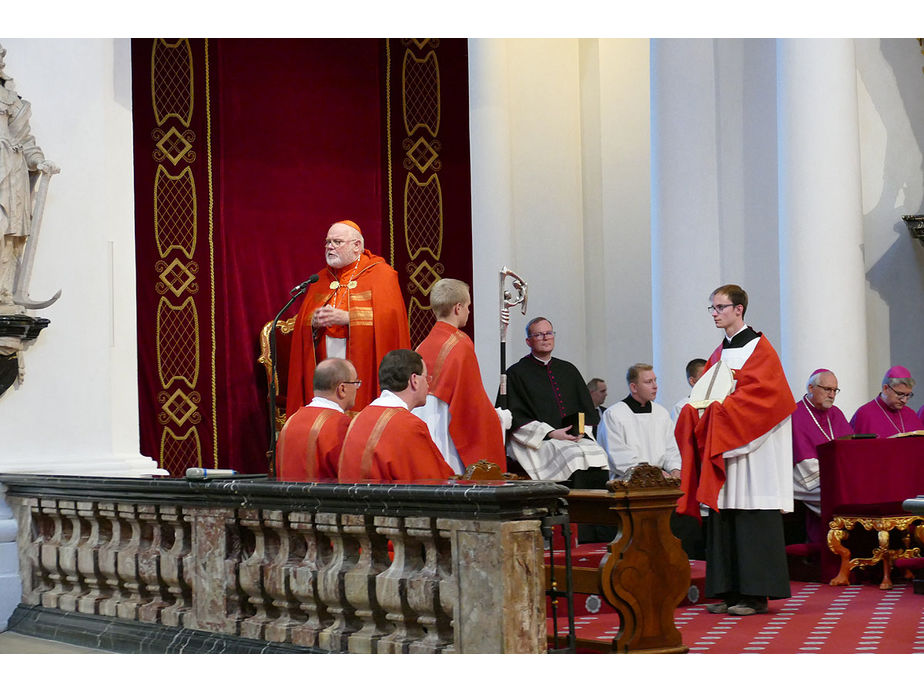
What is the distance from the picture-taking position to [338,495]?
524 cm

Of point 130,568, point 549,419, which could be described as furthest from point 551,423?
point 130,568

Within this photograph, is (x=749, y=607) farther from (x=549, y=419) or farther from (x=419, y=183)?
(x=419, y=183)

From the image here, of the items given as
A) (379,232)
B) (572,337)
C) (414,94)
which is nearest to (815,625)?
(379,232)

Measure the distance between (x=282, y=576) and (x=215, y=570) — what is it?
1.52ft

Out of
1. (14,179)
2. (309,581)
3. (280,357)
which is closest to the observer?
(309,581)

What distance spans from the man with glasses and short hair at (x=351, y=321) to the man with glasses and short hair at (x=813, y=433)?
2.85 m

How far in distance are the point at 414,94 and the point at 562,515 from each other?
20.7 feet

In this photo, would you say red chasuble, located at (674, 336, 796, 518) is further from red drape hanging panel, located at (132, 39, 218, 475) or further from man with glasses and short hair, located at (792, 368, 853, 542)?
red drape hanging panel, located at (132, 39, 218, 475)

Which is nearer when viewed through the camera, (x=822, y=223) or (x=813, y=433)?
(x=813, y=433)

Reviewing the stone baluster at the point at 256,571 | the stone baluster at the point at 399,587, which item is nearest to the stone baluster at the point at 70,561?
the stone baluster at the point at 256,571

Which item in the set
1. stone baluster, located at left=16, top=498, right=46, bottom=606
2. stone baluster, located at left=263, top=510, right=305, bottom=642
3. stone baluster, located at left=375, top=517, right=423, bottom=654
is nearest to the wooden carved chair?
stone baluster, located at left=16, top=498, right=46, bottom=606

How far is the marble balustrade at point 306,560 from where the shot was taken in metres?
4.70

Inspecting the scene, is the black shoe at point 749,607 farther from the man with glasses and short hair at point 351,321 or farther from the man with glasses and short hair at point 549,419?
the man with glasses and short hair at point 351,321

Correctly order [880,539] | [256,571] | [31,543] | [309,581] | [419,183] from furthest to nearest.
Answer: [419,183]
[880,539]
[31,543]
[256,571]
[309,581]
